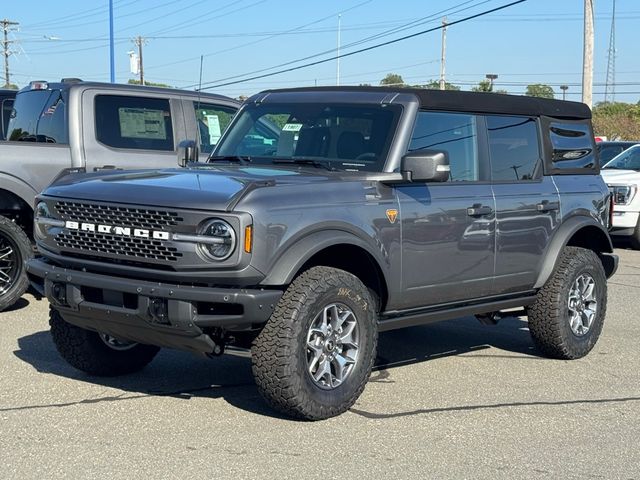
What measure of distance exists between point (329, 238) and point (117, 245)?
1.20 meters

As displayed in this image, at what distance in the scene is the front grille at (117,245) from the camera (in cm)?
547

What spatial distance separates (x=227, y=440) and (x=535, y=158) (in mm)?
3579

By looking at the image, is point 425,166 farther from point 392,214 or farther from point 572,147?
point 572,147

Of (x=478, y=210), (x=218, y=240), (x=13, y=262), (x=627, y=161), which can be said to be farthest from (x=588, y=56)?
(x=218, y=240)

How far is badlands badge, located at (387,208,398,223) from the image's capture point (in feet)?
20.3

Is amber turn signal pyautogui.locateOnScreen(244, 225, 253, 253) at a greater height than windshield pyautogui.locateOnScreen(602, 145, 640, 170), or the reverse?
amber turn signal pyautogui.locateOnScreen(244, 225, 253, 253)

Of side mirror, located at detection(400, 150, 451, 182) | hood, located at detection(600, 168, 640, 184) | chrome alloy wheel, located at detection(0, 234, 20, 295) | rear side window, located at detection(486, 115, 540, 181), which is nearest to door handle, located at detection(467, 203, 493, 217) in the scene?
rear side window, located at detection(486, 115, 540, 181)

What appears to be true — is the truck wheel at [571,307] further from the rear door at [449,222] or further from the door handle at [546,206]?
the rear door at [449,222]

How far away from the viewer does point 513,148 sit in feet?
24.6

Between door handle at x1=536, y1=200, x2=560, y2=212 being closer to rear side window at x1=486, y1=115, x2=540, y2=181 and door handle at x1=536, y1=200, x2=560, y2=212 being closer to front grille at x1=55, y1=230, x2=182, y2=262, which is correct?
rear side window at x1=486, y1=115, x2=540, y2=181

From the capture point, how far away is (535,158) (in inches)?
303

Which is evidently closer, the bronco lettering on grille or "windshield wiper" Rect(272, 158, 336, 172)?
the bronco lettering on grille

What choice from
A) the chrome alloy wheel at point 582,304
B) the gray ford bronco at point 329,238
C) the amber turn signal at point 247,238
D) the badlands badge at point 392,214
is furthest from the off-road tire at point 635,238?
the amber turn signal at point 247,238

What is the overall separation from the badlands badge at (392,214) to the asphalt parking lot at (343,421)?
1154 millimetres
